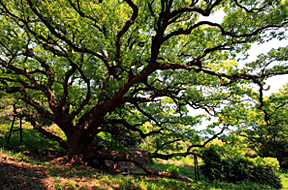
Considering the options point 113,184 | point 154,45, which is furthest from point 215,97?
point 113,184

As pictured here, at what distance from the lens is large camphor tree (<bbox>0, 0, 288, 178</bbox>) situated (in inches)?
213

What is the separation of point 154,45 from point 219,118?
5.04 meters

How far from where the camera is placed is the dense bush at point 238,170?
1070 cm

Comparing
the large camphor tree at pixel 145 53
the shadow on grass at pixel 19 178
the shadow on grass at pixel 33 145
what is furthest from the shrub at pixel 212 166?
the shadow on grass at pixel 33 145

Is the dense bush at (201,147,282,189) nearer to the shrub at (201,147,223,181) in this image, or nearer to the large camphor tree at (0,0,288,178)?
the shrub at (201,147,223,181)

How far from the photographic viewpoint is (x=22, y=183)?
4211 millimetres

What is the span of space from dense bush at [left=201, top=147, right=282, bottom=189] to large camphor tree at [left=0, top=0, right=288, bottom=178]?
3597 mm

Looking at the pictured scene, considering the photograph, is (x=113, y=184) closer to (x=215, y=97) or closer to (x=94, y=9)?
(x=215, y=97)

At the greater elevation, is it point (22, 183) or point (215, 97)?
point (215, 97)

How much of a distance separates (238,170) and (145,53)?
11.8 meters

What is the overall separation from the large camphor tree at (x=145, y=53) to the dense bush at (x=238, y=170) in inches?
142

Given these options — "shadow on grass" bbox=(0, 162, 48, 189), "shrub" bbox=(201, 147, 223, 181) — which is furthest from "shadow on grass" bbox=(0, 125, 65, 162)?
"shrub" bbox=(201, 147, 223, 181)

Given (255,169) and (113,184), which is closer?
(113,184)

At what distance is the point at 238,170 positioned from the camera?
36.4 ft
